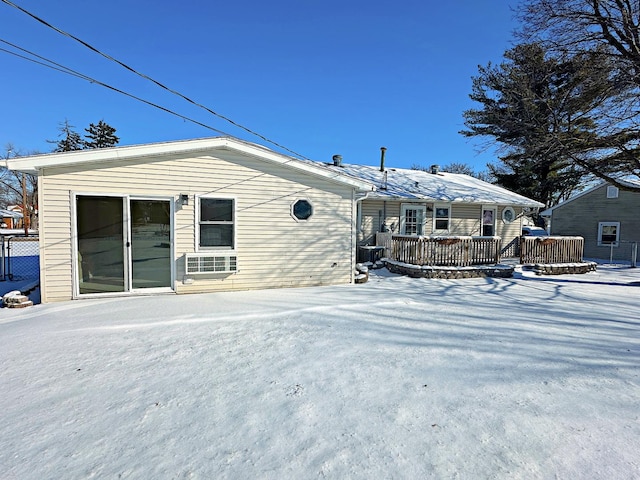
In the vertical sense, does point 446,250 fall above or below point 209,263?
above

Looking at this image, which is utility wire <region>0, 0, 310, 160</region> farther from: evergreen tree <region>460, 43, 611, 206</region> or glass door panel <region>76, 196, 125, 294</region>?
evergreen tree <region>460, 43, 611, 206</region>

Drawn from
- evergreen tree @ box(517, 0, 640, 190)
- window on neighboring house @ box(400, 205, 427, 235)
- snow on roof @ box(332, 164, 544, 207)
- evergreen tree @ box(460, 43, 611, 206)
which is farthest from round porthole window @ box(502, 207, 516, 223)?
evergreen tree @ box(517, 0, 640, 190)

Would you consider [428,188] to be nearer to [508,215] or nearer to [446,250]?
[508,215]

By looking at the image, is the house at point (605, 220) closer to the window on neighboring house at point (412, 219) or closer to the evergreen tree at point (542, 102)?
the evergreen tree at point (542, 102)

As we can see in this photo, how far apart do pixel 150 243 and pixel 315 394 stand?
17.3 feet

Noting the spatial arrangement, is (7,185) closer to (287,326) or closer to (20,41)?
(20,41)

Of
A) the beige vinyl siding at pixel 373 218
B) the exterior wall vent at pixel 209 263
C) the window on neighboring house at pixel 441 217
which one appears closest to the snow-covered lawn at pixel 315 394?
the exterior wall vent at pixel 209 263

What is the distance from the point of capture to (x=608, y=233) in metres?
16.0

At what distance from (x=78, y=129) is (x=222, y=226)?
130 feet

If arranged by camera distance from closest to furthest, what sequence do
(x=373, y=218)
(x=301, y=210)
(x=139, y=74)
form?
(x=139, y=74), (x=301, y=210), (x=373, y=218)

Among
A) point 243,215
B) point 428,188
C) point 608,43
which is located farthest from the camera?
point 428,188

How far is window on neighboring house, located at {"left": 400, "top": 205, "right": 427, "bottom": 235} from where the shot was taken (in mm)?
13266

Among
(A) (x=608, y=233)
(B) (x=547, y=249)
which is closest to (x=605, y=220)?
(A) (x=608, y=233)

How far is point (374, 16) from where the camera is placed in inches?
390
